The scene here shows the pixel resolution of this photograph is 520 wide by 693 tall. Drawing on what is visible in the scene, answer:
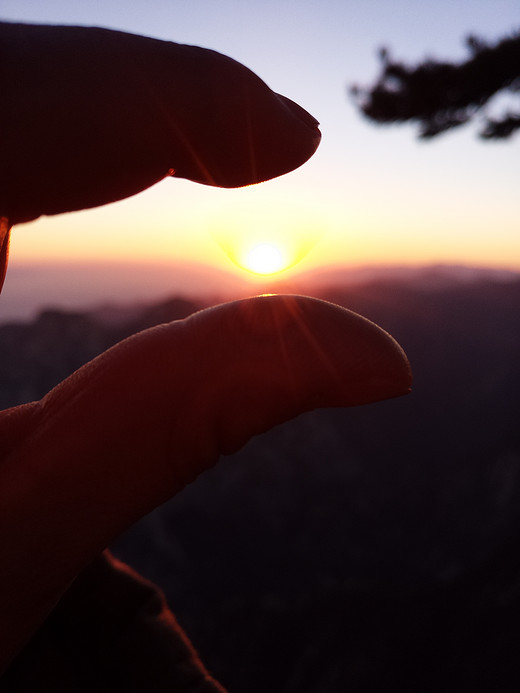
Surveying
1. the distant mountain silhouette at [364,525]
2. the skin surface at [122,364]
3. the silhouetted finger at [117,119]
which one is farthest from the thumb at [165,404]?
the distant mountain silhouette at [364,525]

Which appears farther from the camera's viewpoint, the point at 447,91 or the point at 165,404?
the point at 447,91

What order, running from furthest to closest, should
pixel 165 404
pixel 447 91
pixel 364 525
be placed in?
pixel 364 525, pixel 447 91, pixel 165 404

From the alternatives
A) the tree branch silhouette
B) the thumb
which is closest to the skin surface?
the thumb

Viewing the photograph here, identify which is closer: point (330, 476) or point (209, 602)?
point (209, 602)

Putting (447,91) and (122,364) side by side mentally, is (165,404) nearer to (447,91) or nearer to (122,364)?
(122,364)

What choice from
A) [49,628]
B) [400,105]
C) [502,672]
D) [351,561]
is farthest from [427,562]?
[49,628]

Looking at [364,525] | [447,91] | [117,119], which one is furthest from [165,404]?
[364,525]

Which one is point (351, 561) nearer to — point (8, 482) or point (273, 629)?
point (273, 629)
